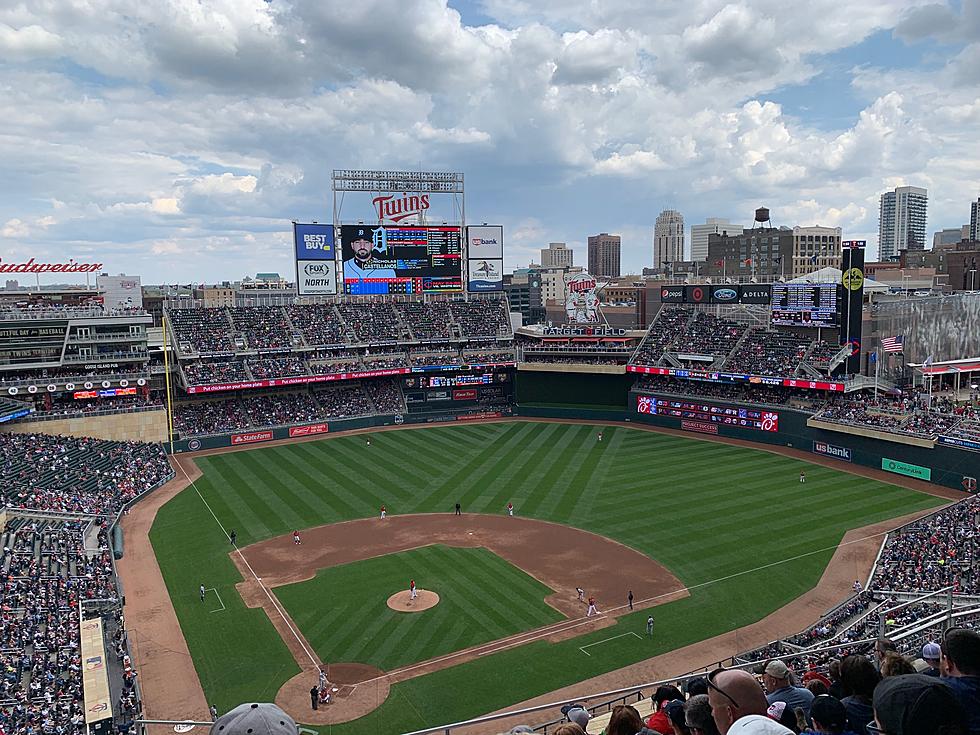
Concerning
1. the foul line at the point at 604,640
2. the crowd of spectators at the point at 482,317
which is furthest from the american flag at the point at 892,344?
the crowd of spectators at the point at 482,317

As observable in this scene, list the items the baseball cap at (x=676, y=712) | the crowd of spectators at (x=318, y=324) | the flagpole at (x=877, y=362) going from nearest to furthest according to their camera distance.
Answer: the baseball cap at (x=676, y=712)
the flagpole at (x=877, y=362)
the crowd of spectators at (x=318, y=324)

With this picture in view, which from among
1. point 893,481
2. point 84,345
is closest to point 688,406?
point 893,481

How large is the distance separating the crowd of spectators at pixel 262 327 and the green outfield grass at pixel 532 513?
494 inches

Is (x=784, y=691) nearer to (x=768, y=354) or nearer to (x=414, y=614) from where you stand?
(x=414, y=614)

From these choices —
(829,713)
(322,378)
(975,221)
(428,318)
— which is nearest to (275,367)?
(322,378)

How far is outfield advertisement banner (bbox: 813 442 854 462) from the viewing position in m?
46.4

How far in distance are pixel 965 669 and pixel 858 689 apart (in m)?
0.96

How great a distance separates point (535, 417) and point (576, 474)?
717 inches

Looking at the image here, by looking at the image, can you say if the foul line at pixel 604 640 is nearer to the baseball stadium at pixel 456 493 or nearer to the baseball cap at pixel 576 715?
the baseball stadium at pixel 456 493

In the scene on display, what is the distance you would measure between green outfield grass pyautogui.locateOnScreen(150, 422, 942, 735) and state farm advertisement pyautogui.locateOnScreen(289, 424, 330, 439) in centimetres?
276

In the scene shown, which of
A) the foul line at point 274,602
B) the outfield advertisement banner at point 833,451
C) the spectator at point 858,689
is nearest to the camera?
the spectator at point 858,689

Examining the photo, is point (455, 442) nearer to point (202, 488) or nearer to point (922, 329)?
point (202, 488)

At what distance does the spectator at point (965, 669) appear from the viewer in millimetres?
5141

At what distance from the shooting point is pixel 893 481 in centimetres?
4219
